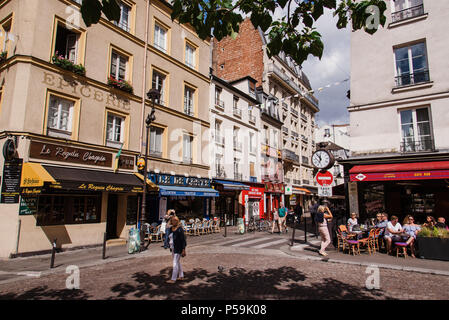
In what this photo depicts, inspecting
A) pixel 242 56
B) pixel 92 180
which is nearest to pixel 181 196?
pixel 92 180

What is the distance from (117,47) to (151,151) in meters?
5.69

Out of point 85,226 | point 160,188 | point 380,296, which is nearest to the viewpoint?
point 380,296

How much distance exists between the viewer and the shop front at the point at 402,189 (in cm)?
1151

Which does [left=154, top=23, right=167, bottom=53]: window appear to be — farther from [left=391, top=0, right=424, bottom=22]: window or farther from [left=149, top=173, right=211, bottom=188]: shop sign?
[left=391, top=0, right=424, bottom=22]: window

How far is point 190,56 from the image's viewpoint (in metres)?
19.6

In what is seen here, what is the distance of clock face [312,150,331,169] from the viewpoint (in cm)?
945

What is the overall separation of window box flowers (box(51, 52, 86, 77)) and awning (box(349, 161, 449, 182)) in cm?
1308

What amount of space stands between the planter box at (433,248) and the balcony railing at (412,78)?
7.60 meters

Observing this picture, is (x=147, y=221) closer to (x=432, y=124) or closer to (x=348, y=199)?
(x=348, y=199)

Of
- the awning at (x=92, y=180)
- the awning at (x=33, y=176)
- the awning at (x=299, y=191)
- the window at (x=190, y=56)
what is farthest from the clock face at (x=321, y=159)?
the awning at (x=299, y=191)

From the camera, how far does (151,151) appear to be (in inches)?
626

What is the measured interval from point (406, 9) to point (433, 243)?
433 inches

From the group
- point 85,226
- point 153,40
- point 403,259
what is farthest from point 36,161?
point 403,259

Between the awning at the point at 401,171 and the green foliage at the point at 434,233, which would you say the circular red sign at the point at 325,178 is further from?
the awning at the point at 401,171
